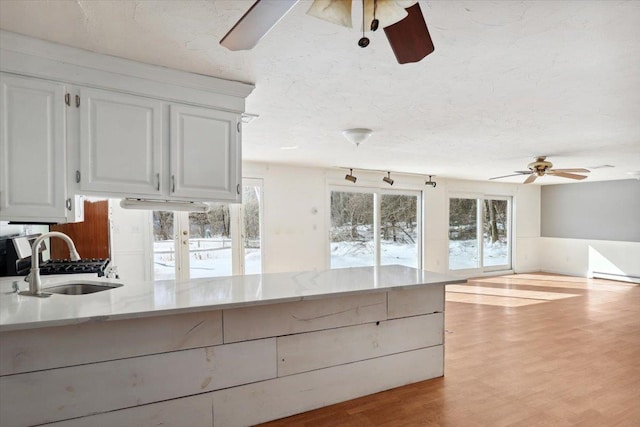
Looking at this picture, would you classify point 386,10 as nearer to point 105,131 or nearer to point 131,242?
point 105,131

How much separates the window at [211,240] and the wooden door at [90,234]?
84cm

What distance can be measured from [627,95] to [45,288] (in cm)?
427

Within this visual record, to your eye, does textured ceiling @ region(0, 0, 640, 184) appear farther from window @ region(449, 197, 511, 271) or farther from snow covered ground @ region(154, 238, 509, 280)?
window @ region(449, 197, 511, 271)

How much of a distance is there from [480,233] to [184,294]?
7.87 metres

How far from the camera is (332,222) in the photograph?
674 cm

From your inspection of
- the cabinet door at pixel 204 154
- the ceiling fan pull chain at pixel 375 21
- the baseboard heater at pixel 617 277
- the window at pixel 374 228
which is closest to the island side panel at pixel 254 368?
the cabinet door at pixel 204 154

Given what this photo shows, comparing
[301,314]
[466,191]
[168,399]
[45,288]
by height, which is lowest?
[168,399]

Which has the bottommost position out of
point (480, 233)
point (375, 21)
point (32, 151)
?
point (480, 233)

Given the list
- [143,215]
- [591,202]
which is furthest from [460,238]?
[143,215]

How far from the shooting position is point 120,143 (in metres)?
2.14

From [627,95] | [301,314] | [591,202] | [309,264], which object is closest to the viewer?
[301,314]

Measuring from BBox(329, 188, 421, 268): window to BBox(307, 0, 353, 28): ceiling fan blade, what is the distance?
557cm

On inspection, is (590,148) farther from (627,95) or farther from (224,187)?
(224,187)

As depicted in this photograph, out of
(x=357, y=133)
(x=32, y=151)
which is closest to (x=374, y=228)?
(x=357, y=133)
